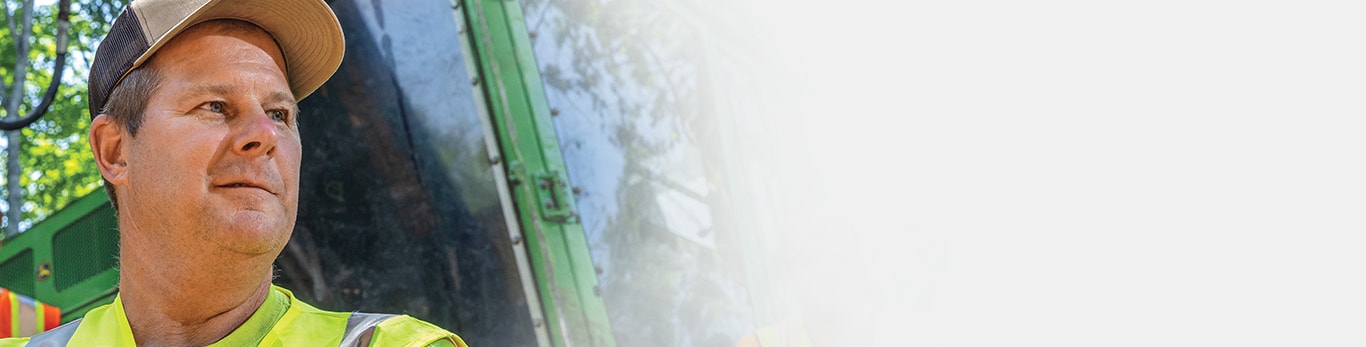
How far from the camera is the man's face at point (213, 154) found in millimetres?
1396

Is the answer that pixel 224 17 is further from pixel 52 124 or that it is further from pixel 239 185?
pixel 52 124

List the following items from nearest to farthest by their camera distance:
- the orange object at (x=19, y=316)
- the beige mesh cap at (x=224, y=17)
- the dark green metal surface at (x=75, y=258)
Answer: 1. the beige mesh cap at (x=224, y=17)
2. the orange object at (x=19, y=316)
3. the dark green metal surface at (x=75, y=258)

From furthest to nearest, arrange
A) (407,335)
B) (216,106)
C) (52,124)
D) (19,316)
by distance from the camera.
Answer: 1. (52,124)
2. (19,316)
3. (216,106)
4. (407,335)

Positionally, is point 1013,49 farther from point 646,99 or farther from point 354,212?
point 354,212

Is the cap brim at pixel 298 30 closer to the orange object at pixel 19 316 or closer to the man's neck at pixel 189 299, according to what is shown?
the man's neck at pixel 189 299

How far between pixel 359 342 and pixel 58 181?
1376cm

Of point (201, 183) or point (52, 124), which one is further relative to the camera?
point (52, 124)

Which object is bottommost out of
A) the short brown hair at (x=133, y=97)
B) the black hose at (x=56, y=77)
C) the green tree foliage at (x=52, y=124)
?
the short brown hair at (x=133, y=97)

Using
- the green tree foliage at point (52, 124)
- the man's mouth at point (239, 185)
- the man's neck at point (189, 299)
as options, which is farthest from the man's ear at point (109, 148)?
the green tree foliage at point (52, 124)

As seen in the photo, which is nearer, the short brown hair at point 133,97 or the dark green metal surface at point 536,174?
the short brown hair at point 133,97

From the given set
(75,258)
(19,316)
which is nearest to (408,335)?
(19,316)

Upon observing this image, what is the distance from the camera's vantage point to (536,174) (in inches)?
107

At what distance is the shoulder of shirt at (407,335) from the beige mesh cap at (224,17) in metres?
0.44

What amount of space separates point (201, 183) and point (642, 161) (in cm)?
163
